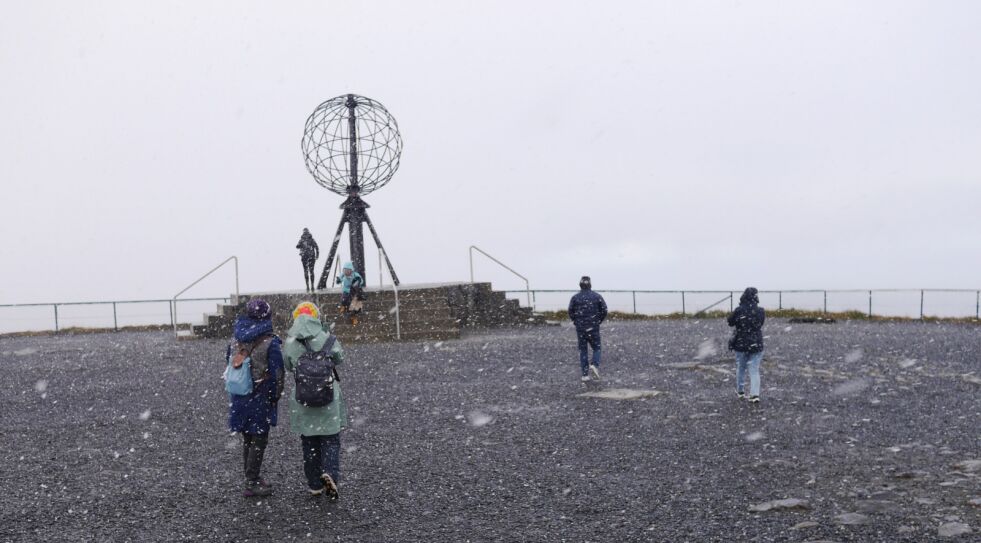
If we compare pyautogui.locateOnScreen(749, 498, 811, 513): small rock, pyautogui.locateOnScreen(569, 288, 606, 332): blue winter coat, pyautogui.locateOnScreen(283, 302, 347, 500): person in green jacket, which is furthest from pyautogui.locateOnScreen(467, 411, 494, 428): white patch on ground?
pyautogui.locateOnScreen(749, 498, 811, 513): small rock

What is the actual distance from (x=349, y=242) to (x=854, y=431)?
1622 cm

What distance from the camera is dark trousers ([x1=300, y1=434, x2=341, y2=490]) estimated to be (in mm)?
5797

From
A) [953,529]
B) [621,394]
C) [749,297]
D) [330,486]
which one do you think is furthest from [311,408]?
[749,297]

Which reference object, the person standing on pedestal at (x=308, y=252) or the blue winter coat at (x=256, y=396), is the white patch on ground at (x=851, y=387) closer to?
the blue winter coat at (x=256, y=396)

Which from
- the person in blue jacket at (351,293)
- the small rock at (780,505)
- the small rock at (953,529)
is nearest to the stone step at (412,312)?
the person in blue jacket at (351,293)

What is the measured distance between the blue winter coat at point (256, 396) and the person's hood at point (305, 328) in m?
0.19

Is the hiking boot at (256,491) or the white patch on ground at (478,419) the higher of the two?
the hiking boot at (256,491)

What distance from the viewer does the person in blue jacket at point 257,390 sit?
19.2ft

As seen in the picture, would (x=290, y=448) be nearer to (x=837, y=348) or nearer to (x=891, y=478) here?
(x=891, y=478)

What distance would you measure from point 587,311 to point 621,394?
5.82 feet

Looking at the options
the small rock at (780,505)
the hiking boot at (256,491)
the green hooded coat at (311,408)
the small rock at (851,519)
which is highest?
the green hooded coat at (311,408)

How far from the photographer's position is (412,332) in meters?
17.3

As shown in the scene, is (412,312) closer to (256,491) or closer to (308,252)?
(308,252)

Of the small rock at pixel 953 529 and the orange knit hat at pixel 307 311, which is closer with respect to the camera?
the small rock at pixel 953 529
